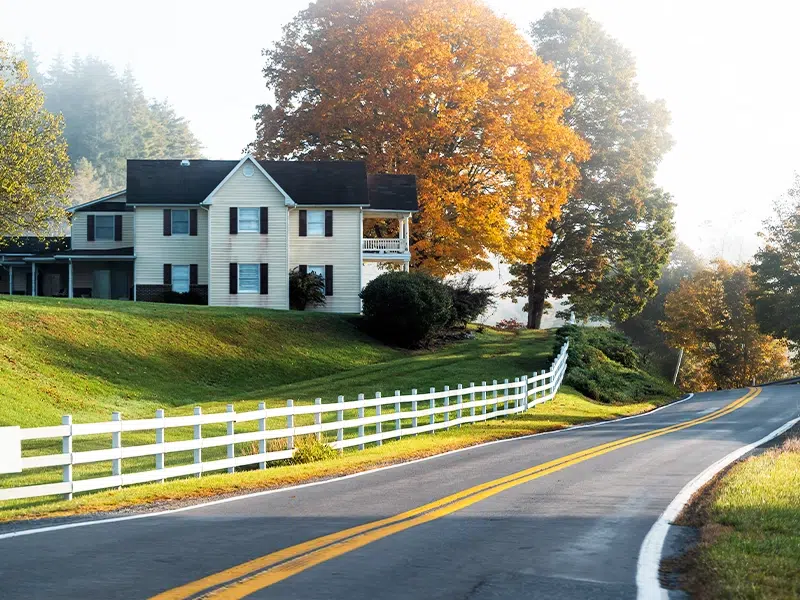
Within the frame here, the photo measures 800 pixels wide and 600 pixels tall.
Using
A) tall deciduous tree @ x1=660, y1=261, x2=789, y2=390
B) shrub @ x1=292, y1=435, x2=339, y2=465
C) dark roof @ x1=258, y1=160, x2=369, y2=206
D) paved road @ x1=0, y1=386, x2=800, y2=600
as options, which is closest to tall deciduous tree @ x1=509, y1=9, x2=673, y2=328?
dark roof @ x1=258, y1=160, x2=369, y2=206

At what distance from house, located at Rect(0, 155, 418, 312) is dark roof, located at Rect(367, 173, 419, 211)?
0.06 meters

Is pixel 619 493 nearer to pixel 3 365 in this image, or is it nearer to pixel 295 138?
pixel 3 365

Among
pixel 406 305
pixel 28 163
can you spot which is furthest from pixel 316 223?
pixel 28 163

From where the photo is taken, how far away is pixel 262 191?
5303 cm

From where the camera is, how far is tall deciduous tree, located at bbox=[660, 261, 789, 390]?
81875 millimetres

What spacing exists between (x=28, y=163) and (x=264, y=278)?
1225 cm

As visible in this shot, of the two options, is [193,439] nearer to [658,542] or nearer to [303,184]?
[658,542]

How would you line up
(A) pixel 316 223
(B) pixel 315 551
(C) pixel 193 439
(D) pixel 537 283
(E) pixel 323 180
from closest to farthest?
(B) pixel 315 551 → (C) pixel 193 439 → (A) pixel 316 223 → (E) pixel 323 180 → (D) pixel 537 283

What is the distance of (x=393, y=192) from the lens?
5422 centimetres

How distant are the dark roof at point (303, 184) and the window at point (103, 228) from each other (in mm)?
3659

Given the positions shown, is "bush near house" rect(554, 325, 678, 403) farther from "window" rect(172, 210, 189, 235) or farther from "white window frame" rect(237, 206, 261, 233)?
"window" rect(172, 210, 189, 235)

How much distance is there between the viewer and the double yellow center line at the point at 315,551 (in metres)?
8.45

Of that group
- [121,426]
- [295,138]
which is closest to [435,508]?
[121,426]

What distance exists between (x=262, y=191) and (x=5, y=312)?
54.3 feet
